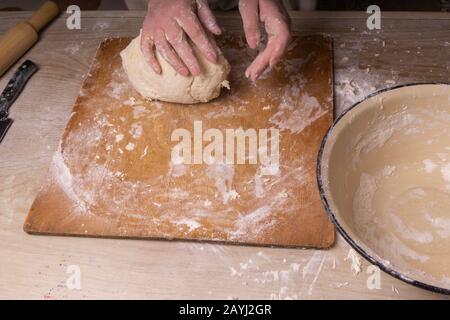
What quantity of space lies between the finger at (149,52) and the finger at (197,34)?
0.10 meters

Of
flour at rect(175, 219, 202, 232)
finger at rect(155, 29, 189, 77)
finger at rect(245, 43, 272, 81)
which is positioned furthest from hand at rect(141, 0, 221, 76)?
flour at rect(175, 219, 202, 232)

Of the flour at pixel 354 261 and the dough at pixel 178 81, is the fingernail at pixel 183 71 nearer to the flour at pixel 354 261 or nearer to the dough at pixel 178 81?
the dough at pixel 178 81

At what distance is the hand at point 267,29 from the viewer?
1.16 metres

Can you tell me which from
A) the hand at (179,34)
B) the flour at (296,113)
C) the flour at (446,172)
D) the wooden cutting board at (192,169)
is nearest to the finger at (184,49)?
the hand at (179,34)

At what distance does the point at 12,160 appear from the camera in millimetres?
1230

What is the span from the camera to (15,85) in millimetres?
1375

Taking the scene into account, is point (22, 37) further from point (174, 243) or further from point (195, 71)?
point (174, 243)

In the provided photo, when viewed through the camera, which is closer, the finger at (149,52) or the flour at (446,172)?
the flour at (446,172)

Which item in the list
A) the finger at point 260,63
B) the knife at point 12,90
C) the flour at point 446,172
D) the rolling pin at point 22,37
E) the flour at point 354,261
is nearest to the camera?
the flour at point 354,261

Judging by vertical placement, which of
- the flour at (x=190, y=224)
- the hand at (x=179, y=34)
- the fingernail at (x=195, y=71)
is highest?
the hand at (x=179, y=34)

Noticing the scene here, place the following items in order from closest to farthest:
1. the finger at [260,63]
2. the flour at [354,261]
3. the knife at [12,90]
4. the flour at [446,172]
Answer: the flour at [354,261] < the flour at [446,172] < the finger at [260,63] < the knife at [12,90]
